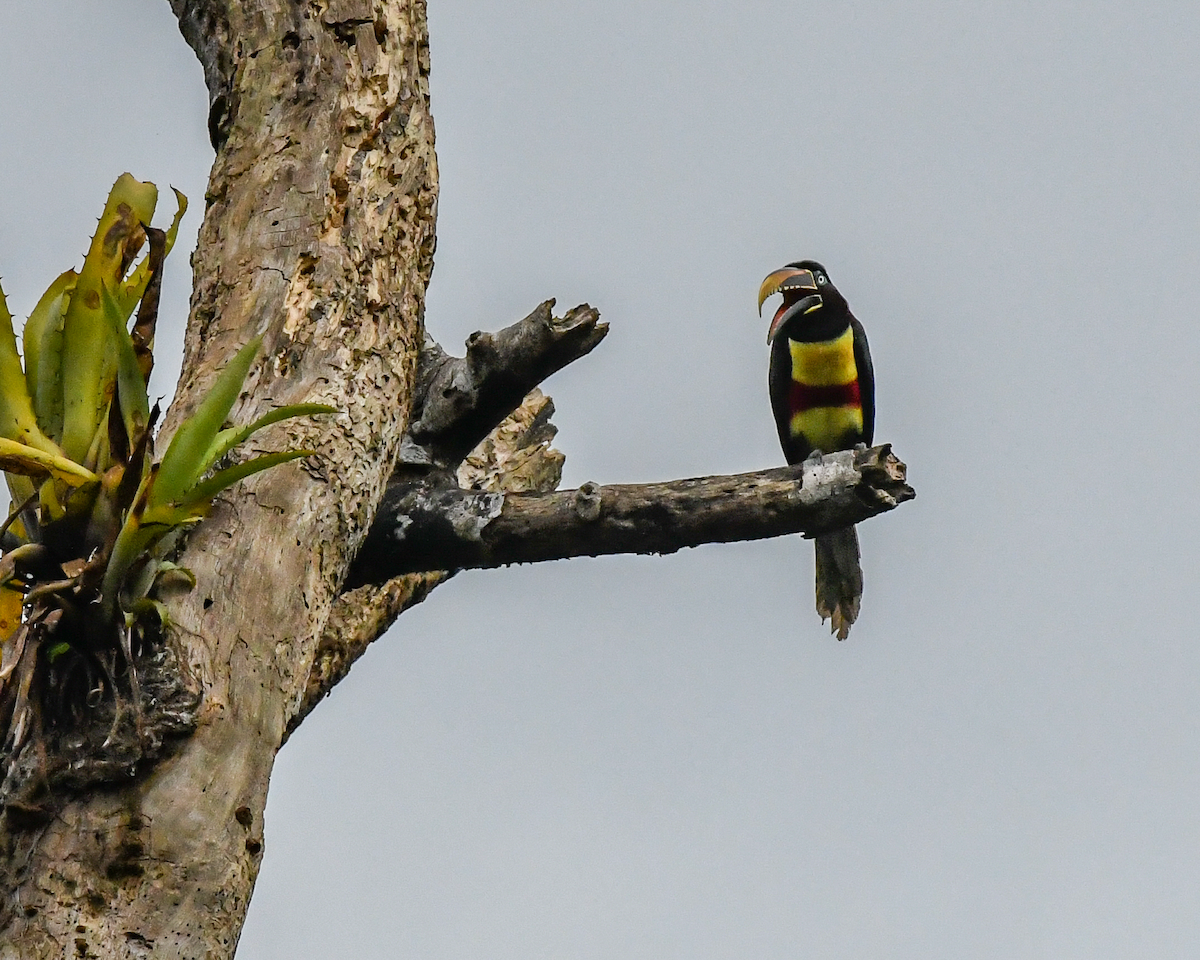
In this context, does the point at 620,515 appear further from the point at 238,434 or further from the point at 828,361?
the point at 828,361

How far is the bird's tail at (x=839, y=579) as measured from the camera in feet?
18.3

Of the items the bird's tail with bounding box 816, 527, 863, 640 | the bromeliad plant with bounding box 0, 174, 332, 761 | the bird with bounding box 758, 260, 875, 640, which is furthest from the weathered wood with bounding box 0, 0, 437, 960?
the bird with bounding box 758, 260, 875, 640

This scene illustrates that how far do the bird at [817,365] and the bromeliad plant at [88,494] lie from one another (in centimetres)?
412

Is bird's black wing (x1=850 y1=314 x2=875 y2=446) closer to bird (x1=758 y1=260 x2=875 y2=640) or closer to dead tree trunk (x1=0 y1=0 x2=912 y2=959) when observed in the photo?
bird (x1=758 y1=260 x2=875 y2=640)

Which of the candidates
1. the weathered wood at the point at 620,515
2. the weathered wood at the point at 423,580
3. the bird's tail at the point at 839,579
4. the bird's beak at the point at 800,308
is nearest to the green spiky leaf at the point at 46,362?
the weathered wood at the point at 423,580

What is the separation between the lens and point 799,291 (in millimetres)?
6445

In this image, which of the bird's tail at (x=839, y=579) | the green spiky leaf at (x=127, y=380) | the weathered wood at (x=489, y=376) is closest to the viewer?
the green spiky leaf at (x=127, y=380)

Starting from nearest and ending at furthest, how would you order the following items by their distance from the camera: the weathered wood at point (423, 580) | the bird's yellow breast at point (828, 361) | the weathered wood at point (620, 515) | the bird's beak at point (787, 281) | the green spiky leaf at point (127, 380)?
the green spiky leaf at point (127, 380), the weathered wood at point (620, 515), the weathered wood at point (423, 580), the bird's yellow breast at point (828, 361), the bird's beak at point (787, 281)

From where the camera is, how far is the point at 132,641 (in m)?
2.33

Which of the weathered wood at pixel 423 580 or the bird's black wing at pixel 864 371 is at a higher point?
the bird's black wing at pixel 864 371

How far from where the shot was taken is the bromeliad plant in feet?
7.47

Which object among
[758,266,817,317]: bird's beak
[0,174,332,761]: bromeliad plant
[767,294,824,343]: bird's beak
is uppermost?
[758,266,817,317]: bird's beak

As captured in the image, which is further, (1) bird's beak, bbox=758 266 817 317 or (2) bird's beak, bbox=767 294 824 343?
(1) bird's beak, bbox=758 266 817 317

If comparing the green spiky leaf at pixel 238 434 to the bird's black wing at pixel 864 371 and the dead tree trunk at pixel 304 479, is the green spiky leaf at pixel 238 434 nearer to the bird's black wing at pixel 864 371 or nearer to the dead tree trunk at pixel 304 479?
the dead tree trunk at pixel 304 479
